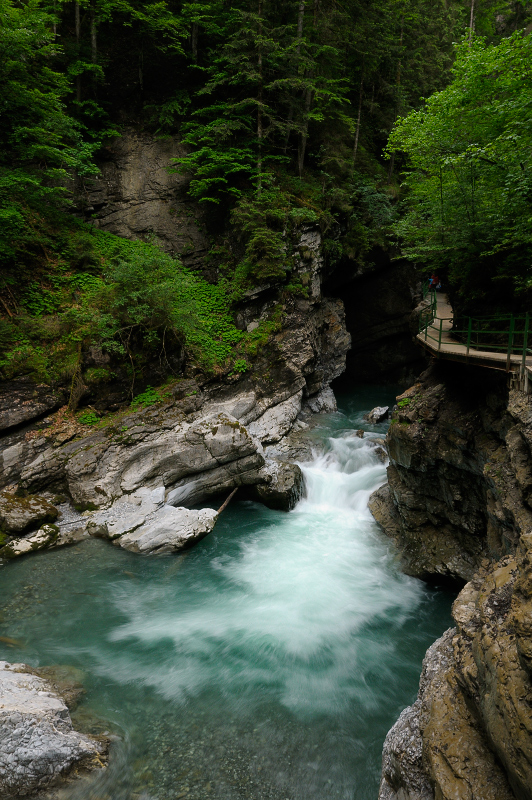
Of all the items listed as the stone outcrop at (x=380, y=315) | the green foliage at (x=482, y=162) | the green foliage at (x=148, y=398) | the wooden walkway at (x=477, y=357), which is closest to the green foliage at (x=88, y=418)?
the green foliage at (x=148, y=398)

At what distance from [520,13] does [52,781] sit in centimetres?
3862

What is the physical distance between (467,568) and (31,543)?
10.0 meters

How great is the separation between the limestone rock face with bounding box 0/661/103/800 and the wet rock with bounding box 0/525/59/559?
4264 millimetres

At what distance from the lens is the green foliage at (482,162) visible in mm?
7207

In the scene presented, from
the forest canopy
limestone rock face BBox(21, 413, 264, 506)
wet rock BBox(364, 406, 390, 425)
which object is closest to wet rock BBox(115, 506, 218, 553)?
limestone rock face BBox(21, 413, 264, 506)

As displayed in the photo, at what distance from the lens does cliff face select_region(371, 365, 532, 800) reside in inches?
120

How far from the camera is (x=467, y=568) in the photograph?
327 inches

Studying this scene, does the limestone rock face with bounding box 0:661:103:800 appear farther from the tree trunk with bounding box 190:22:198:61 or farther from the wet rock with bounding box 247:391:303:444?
the tree trunk with bounding box 190:22:198:61

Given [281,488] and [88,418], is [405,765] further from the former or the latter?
[88,418]

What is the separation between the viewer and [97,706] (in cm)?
565

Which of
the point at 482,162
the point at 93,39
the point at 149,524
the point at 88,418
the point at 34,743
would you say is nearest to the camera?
the point at 34,743

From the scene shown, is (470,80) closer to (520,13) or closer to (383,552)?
(383,552)

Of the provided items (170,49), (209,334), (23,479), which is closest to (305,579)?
(23,479)

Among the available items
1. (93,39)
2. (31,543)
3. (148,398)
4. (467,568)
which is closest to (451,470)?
(467,568)
